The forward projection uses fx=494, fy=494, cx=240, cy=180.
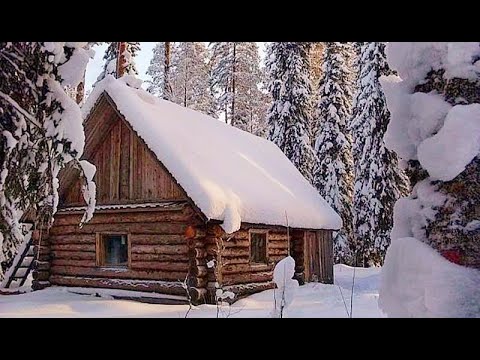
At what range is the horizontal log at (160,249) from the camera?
19.7 feet

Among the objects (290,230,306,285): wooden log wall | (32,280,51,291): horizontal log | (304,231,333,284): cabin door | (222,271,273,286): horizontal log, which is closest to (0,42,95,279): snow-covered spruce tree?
(222,271,273,286): horizontal log

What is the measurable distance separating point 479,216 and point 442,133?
19.2 inches

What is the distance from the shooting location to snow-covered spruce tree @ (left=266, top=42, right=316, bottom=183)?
21.8ft

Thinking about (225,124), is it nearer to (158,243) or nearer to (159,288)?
(158,243)

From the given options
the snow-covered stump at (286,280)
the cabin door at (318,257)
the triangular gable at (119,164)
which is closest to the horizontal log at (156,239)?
the triangular gable at (119,164)

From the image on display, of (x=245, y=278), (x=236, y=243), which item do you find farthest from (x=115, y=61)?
(x=245, y=278)

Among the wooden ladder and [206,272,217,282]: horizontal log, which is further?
the wooden ladder

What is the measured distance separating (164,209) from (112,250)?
3.81ft

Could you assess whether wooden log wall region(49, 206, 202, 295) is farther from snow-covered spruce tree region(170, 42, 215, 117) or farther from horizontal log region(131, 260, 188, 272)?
snow-covered spruce tree region(170, 42, 215, 117)

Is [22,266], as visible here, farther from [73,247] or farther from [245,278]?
[245,278]

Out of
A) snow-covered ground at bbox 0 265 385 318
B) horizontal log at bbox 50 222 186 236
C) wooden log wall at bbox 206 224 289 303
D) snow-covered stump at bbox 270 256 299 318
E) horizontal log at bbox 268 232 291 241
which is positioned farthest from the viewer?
horizontal log at bbox 268 232 291 241

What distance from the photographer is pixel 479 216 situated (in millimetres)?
2588

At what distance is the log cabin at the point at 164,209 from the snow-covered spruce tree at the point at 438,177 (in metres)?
3.00
